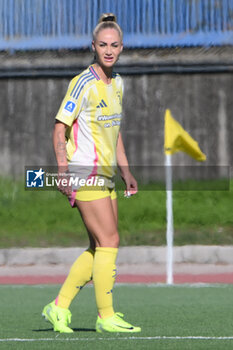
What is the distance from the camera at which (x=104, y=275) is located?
6.87m

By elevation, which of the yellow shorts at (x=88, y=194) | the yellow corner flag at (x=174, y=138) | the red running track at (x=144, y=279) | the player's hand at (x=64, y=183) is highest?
the yellow corner flag at (x=174, y=138)

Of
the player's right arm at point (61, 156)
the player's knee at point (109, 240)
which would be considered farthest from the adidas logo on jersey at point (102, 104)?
the player's knee at point (109, 240)

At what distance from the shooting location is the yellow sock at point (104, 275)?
22.5ft

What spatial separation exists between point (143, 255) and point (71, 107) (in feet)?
23.6

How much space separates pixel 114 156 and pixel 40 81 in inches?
432

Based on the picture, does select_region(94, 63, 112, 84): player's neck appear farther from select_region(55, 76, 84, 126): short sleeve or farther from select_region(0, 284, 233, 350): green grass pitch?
select_region(0, 284, 233, 350): green grass pitch

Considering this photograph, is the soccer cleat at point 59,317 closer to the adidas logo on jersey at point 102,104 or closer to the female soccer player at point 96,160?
the female soccer player at point 96,160

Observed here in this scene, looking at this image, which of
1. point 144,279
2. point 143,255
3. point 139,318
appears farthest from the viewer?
point 143,255

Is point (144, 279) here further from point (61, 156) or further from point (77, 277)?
point (61, 156)

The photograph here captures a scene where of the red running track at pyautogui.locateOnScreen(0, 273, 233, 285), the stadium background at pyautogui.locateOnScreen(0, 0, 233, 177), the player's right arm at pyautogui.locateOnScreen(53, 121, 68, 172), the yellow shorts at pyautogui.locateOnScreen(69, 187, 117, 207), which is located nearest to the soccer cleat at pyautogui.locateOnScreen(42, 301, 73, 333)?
the yellow shorts at pyautogui.locateOnScreen(69, 187, 117, 207)

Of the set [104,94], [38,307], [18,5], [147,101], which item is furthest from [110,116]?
[18,5]

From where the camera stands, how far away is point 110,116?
696 cm

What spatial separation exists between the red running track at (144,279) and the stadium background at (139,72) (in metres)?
4.20

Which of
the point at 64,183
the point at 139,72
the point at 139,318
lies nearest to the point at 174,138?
the point at 139,72
